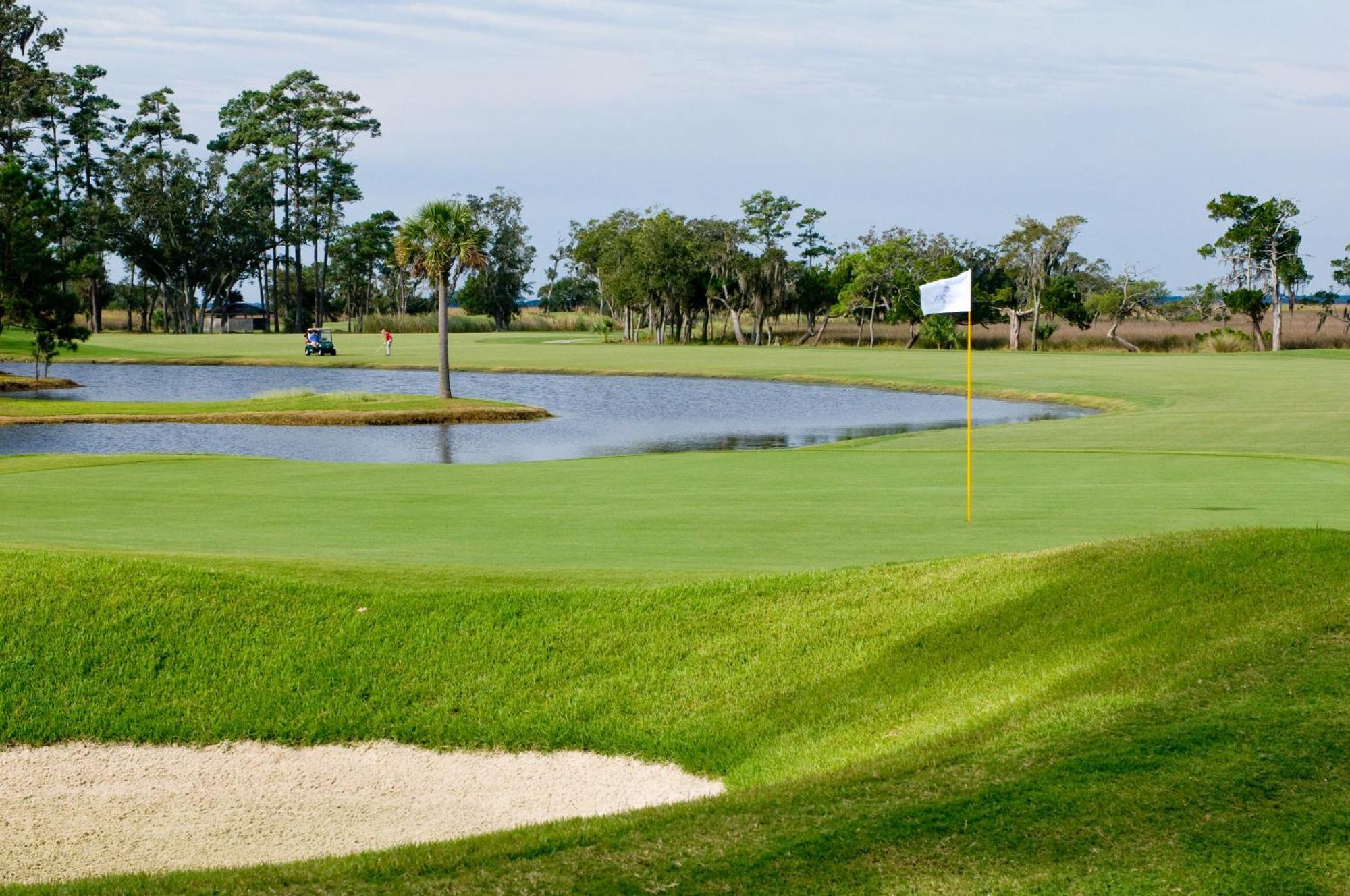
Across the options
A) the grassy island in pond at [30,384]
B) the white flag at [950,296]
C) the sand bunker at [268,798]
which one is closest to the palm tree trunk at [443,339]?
the grassy island in pond at [30,384]

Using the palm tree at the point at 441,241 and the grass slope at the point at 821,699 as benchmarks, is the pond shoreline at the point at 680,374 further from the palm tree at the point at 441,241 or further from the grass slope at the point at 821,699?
the grass slope at the point at 821,699

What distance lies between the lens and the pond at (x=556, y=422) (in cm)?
3706

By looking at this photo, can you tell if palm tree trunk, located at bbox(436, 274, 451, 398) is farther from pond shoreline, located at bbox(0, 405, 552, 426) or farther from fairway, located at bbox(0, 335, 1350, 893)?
fairway, located at bbox(0, 335, 1350, 893)

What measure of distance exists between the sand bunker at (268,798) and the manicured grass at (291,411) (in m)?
38.2

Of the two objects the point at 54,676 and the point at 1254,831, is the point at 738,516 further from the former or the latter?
the point at 1254,831

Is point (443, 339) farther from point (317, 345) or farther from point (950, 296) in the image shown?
point (317, 345)

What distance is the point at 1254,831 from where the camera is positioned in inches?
199

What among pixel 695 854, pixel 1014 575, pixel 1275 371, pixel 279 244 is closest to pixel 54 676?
pixel 695 854

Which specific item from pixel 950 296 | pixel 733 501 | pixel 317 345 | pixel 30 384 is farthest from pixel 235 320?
pixel 950 296

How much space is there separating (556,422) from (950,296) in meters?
32.1

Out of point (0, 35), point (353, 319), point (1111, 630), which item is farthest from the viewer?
point (353, 319)

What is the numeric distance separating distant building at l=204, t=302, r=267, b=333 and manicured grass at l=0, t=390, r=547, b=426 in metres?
86.4

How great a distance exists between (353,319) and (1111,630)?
469 ft

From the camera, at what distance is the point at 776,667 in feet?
27.6
